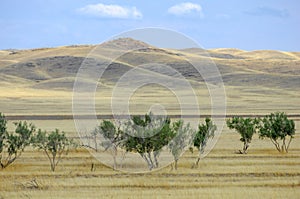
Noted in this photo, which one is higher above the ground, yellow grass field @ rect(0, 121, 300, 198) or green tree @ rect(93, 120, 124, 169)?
green tree @ rect(93, 120, 124, 169)

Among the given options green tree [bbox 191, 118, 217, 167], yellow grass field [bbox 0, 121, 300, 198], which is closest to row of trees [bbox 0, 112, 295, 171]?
green tree [bbox 191, 118, 217, 167]

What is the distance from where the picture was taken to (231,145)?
58188 millimetres

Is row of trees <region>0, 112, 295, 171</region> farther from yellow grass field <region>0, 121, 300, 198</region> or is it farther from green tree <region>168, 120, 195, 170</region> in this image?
yellow grass field <region>0, 121, 300, 198</region>

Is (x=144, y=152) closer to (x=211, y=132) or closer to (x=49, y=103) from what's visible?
(x=211, y=132)

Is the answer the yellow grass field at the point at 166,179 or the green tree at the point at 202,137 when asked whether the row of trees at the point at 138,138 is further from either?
the yellow grass field at the point at 166,179

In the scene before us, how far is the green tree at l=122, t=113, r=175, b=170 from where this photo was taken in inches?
1636

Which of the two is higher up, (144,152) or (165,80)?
(165,80)

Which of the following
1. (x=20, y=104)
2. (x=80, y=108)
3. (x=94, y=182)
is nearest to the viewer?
(x=94, y=182)

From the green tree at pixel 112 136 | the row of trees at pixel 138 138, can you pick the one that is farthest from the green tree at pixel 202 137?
the green tree at pixel 112 136

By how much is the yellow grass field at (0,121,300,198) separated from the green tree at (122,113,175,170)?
4.80ft

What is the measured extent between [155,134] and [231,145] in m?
18.0

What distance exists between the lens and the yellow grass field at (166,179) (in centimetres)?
3022

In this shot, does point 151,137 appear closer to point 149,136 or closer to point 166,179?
point 149,136

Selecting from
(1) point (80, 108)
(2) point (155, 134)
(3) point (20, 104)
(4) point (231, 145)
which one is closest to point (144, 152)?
(2) point (155, 134)
